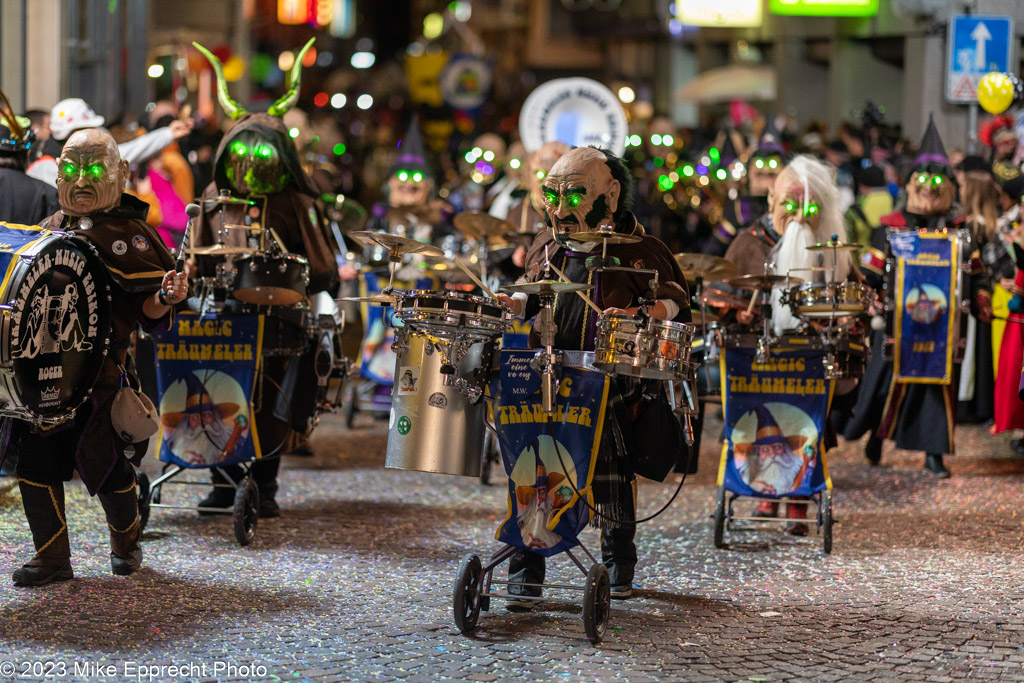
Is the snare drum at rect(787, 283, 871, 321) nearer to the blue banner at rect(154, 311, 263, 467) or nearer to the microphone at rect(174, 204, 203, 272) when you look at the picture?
the blue banner at rect(154, 311, 263, 467)

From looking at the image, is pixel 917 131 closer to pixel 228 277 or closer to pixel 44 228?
pixel 228 277

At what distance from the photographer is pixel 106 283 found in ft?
20.6

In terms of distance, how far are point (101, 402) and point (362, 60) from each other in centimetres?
3995

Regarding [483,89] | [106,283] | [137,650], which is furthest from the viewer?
[483,89]

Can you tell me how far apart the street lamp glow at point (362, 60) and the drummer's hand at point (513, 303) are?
131ft

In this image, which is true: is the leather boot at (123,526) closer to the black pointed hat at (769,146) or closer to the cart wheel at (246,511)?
the cart wheel at (246,511)

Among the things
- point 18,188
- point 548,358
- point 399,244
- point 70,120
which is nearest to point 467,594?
point 548,358

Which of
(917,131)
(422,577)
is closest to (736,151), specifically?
(917,131)

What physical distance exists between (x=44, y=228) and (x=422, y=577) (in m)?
2.24

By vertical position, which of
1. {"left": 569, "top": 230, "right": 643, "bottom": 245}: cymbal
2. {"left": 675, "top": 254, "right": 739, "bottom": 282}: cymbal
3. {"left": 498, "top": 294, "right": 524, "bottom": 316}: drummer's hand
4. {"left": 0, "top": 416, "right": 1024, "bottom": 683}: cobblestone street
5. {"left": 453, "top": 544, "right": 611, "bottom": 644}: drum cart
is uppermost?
{"left": 569, "top": 230, "right": 643, "bottom": 245}: cymbal

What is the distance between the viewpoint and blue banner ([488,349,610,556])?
5879 mm

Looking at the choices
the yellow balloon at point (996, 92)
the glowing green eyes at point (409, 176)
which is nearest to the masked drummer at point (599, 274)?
the glowing green eyes at point (409, 176)

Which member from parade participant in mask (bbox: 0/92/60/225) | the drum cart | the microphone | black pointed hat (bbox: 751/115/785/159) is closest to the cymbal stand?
the drum cart

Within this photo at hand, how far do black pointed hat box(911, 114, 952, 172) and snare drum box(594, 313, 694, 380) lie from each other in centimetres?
457
